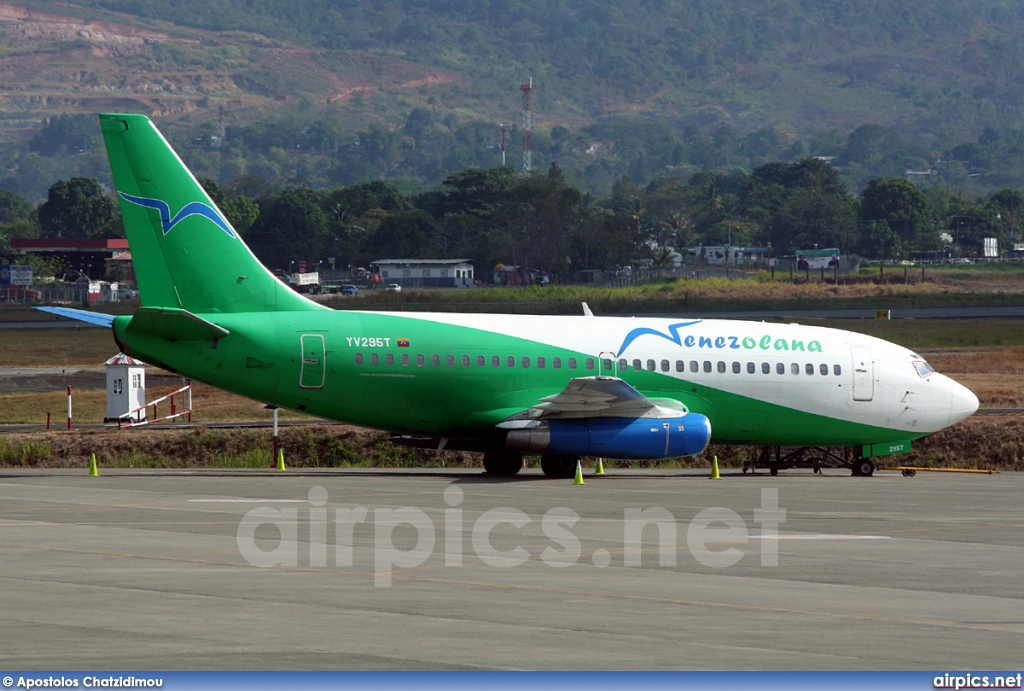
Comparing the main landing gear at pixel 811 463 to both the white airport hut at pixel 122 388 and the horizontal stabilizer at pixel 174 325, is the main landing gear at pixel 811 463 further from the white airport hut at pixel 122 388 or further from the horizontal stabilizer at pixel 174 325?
the white airport hut at pixel 122 388

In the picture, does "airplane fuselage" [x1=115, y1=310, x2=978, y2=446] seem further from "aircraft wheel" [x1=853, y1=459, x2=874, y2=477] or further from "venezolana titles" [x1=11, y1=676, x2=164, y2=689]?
"venezolana titles" [x1=11, y1=676, x2=164, y2=689]

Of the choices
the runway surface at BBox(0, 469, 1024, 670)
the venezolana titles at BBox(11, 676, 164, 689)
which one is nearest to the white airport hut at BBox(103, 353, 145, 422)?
the runway surface at BBox(0, 469, 1024, 670)

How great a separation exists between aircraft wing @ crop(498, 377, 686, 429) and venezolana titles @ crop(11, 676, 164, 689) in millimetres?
19005

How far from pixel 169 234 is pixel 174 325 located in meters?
2.12

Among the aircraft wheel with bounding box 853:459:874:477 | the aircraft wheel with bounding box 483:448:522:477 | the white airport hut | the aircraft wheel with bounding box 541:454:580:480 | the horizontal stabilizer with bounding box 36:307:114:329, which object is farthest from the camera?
the white airport hut

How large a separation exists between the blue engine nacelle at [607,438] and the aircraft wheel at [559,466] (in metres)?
1.09

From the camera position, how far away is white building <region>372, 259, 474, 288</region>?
148500mm

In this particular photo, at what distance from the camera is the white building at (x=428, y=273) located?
148 meters

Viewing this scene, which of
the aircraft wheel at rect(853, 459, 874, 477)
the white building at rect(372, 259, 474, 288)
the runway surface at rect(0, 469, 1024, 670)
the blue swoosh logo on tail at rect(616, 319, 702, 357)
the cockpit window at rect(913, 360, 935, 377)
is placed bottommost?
the aircraft wheel at rect(853, 459, 874, 477)

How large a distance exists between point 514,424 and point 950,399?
10878 millimetres

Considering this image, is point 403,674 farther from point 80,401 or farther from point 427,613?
point 80,401

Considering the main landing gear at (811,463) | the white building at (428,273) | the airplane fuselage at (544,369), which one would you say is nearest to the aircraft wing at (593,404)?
the airplane fuselage at (544,369)

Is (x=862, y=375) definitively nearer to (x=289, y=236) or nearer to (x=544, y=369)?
(x=544, y=369)

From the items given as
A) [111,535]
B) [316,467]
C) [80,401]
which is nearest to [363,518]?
[111,535]
